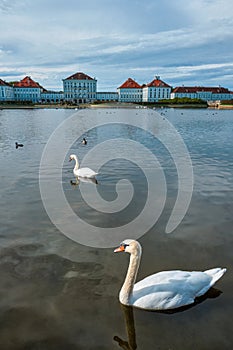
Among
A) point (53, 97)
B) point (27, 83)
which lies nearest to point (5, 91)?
point (27, 83)

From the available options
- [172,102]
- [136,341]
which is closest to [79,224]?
[136,341]

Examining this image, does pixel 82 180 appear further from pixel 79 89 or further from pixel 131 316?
pixel 79 89

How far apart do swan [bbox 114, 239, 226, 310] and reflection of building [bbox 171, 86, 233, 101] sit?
158822 mm

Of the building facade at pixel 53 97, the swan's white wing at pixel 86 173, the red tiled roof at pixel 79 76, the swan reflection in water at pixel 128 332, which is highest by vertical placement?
the red tiled roof at pixel 79 76

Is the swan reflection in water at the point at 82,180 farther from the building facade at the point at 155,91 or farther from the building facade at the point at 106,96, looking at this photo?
the building facade at the point at 155,91

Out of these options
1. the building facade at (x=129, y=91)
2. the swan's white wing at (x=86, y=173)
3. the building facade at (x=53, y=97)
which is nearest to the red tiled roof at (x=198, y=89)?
the building facade at (x=129, y=91)

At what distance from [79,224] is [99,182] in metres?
3.68

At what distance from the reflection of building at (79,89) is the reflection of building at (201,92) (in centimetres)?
4346

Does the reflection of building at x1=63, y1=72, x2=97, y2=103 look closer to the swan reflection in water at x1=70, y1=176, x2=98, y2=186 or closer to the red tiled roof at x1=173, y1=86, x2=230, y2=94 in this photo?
the red tiled roof at x1=173, y1=86, x2=230, y2=94

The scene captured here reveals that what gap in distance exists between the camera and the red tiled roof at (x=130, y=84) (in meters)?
156

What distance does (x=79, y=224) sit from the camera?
23.7 feet

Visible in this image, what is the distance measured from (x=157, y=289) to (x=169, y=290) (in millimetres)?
174

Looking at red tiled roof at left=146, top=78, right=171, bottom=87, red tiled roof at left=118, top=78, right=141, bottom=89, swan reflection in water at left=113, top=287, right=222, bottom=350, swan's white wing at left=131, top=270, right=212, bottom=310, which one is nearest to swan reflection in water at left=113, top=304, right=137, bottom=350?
swan reflection in water at left=113, top=287, right=222, bottom=350

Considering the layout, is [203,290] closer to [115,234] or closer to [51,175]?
[115,234]
